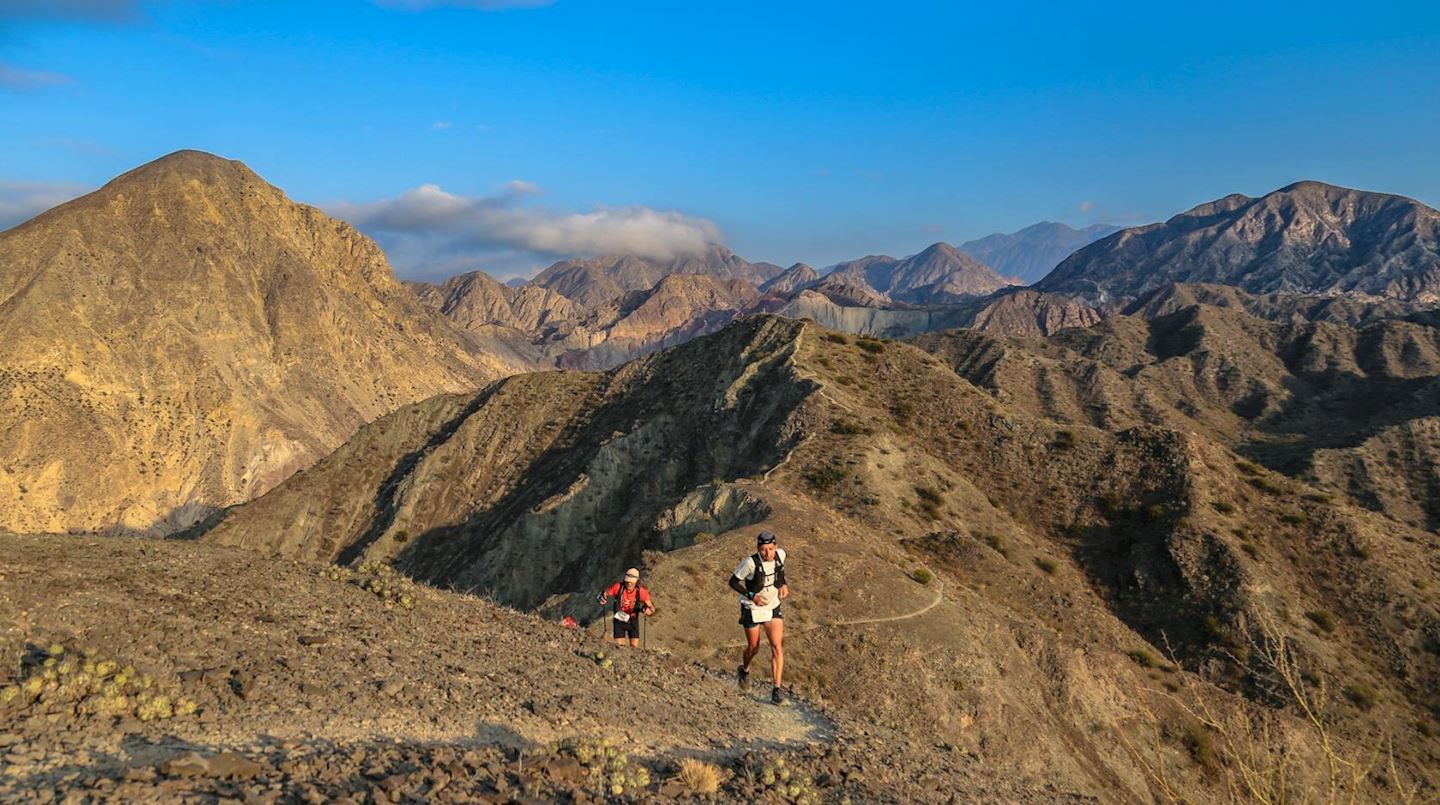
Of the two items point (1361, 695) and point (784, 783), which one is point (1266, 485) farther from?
point (784, 783)

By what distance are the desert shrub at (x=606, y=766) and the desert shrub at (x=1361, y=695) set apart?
3456 centimetres

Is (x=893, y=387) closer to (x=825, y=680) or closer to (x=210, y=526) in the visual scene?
(x=825, y=680)

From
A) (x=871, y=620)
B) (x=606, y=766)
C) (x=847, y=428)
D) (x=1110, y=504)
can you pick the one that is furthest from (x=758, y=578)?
(x=1110, y=504)

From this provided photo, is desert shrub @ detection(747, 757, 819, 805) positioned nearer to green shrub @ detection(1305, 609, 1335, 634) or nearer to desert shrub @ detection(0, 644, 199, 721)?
desert shrub @ detection(0, 644, 199, 721)

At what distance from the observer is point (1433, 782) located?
26.5 metres

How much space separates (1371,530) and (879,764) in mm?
41076

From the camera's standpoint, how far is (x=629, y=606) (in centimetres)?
1522

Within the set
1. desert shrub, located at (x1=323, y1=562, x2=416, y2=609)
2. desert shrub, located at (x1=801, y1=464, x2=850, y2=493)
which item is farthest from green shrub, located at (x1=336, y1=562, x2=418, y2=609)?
desert shrub, located at (x1=801, y1=464, x2=850, y2=493)

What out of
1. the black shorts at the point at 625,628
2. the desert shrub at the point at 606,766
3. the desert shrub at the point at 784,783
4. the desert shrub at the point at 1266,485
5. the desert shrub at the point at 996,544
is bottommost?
the desert shrub at the point at 996,544

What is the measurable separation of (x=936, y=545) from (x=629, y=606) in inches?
863

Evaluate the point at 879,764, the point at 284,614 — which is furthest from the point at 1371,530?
the point at 284,614

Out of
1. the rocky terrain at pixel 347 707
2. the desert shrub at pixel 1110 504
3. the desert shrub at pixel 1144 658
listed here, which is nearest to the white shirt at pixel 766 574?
the rocky terrain at pixel 347 707

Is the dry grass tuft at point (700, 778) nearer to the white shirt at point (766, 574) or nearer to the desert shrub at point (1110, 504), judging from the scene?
the white shirt at point (766, 574)

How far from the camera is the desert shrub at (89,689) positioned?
23.1 feet
